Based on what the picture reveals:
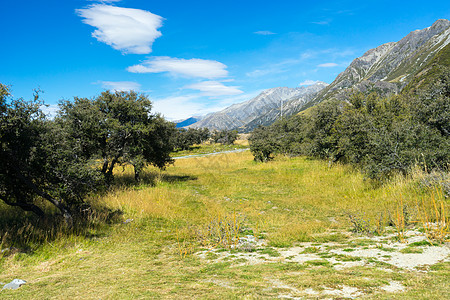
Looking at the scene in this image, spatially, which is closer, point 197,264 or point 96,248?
point 197,264

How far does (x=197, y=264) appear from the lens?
544cm

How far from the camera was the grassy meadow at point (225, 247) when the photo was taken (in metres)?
3.65

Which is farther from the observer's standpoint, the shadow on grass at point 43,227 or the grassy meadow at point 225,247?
the shadow on grass at point 43,227

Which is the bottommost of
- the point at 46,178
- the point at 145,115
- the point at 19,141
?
the point at 46,178

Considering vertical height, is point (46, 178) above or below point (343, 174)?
above

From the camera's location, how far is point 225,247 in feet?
21.6

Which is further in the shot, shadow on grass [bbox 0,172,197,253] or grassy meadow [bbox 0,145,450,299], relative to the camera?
shadow on grass [bbox 0,172,197,253]

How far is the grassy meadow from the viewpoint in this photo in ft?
12.0

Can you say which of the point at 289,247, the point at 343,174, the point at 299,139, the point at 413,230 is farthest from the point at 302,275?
the point at 299,139

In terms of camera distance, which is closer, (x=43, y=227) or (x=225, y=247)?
(x=225, y=247)

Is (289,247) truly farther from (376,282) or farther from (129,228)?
(129,228)

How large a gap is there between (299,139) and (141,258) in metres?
30.5

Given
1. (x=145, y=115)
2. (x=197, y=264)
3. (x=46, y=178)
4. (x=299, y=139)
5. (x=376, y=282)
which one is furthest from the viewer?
(x=299, y=139)

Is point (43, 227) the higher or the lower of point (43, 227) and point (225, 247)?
the higher
